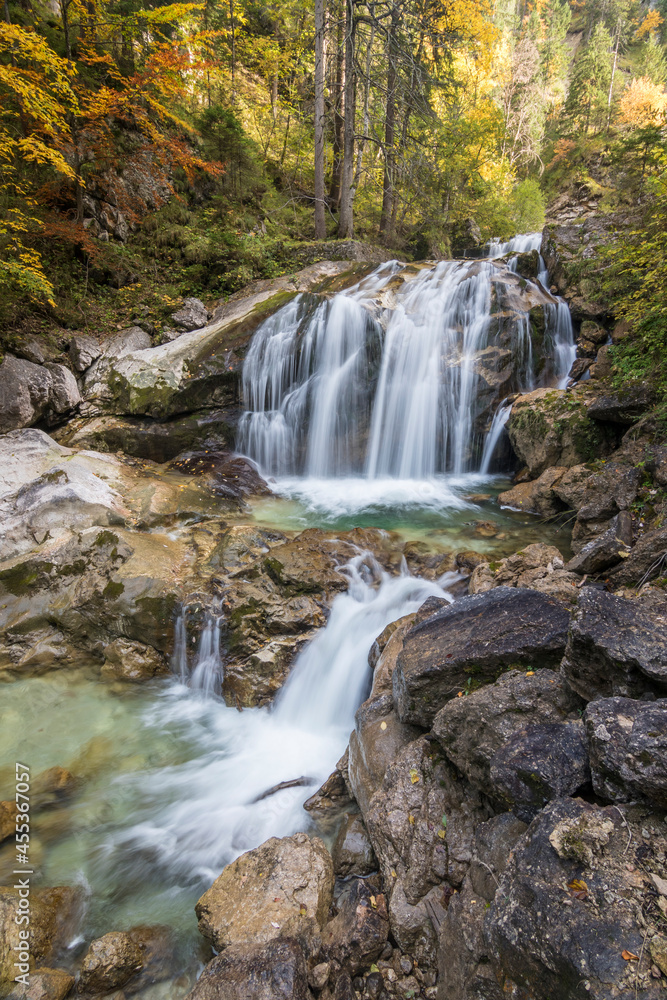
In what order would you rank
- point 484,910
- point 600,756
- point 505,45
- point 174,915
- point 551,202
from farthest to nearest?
point 505,45 → point 551,202 → point 174,915 → point 484,910 → point 600,756

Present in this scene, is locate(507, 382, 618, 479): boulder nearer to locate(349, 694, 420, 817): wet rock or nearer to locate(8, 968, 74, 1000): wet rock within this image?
locate(349, 694, 420, 817): wet rock

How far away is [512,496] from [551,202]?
24458 millimetres

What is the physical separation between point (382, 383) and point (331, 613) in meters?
6.07

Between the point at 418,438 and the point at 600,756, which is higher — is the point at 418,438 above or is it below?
above

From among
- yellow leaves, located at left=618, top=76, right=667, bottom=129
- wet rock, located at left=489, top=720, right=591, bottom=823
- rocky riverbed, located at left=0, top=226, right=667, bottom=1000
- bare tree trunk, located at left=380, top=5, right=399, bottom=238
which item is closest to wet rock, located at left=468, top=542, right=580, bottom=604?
rocky riverbed, located at left=0, top=226, right=667, bottom=1000

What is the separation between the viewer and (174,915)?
3275 mm

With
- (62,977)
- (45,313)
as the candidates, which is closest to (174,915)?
(62,977)

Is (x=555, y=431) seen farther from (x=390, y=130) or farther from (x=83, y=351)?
(x=390, y=130)

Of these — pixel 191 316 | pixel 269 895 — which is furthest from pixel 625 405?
pixel 191 316

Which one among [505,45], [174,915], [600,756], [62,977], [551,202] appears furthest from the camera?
[505,45]

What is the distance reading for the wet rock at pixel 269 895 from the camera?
9.06ft

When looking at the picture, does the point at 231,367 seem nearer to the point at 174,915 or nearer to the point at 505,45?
the point at 174,915

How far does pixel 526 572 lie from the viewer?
4.92 meters

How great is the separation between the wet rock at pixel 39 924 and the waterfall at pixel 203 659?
2.11m
